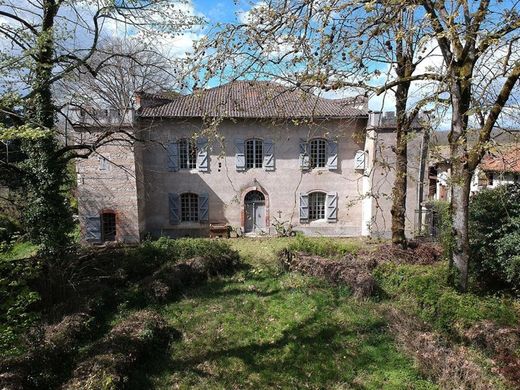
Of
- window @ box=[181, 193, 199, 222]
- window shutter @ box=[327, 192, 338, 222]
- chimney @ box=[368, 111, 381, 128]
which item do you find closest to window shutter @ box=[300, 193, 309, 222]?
window shutter @ box=[327, 192, 338, 222]

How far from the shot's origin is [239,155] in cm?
1789

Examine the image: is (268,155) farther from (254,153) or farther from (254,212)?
(254,212)

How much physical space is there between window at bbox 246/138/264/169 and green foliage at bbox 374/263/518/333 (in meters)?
9.58

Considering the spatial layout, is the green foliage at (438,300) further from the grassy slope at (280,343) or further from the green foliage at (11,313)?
the green foliage at (11,313)

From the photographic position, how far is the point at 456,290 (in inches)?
316

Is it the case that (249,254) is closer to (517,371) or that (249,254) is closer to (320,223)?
(320,223)

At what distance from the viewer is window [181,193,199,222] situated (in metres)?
18.3

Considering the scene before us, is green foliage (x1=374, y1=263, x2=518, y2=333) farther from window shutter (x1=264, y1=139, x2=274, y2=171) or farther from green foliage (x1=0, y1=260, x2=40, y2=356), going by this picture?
window shutter (x1=264, y1=139, x2=274, y2=171)

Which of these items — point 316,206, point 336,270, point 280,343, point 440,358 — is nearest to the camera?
point 440,358

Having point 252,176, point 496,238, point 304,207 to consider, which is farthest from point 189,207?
point 496,238

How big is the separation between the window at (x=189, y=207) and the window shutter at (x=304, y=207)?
543 centimetres

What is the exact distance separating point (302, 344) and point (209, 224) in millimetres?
11556

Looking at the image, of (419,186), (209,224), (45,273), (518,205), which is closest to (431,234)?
(419,186)

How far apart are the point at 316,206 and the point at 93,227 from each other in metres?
11.1
